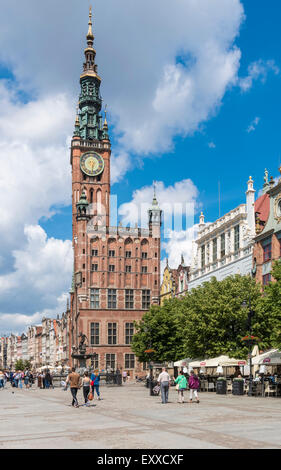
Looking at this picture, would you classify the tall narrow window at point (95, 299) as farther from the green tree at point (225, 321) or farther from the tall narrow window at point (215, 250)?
the green tree at point (225, 321)

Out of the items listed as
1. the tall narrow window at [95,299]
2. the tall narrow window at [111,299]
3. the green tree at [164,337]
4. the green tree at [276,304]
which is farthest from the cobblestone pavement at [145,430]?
the tall narrow window at [111,299]

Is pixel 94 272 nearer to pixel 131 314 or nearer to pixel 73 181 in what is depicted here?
pixel 131 314

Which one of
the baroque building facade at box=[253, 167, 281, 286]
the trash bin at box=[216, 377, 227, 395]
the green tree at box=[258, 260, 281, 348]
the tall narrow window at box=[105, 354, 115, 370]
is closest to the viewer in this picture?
the green tree at box=[258, 260, 281, 348]

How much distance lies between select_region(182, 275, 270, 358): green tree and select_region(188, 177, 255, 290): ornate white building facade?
8.31 metres

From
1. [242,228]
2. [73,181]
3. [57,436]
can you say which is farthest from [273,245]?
[73,181]

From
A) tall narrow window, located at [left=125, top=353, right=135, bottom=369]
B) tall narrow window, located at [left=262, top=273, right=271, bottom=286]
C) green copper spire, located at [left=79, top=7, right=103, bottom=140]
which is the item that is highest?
green copper spire, located at [left=79, top=7, right=103, bottom=140]

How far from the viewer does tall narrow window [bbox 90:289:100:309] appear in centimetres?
7769

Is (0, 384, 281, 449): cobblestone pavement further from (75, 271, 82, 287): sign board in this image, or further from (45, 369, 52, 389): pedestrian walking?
(75, 271, 82, 287): sign board

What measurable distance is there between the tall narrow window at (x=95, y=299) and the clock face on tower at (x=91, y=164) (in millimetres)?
23729

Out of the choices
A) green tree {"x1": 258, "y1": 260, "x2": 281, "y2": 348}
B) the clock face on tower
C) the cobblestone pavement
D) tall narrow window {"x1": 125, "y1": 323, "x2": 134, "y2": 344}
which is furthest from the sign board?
the cobblestone pavement

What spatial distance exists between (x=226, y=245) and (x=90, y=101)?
188 ft

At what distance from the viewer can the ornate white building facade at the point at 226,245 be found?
48.9 metres

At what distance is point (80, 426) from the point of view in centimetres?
1579
